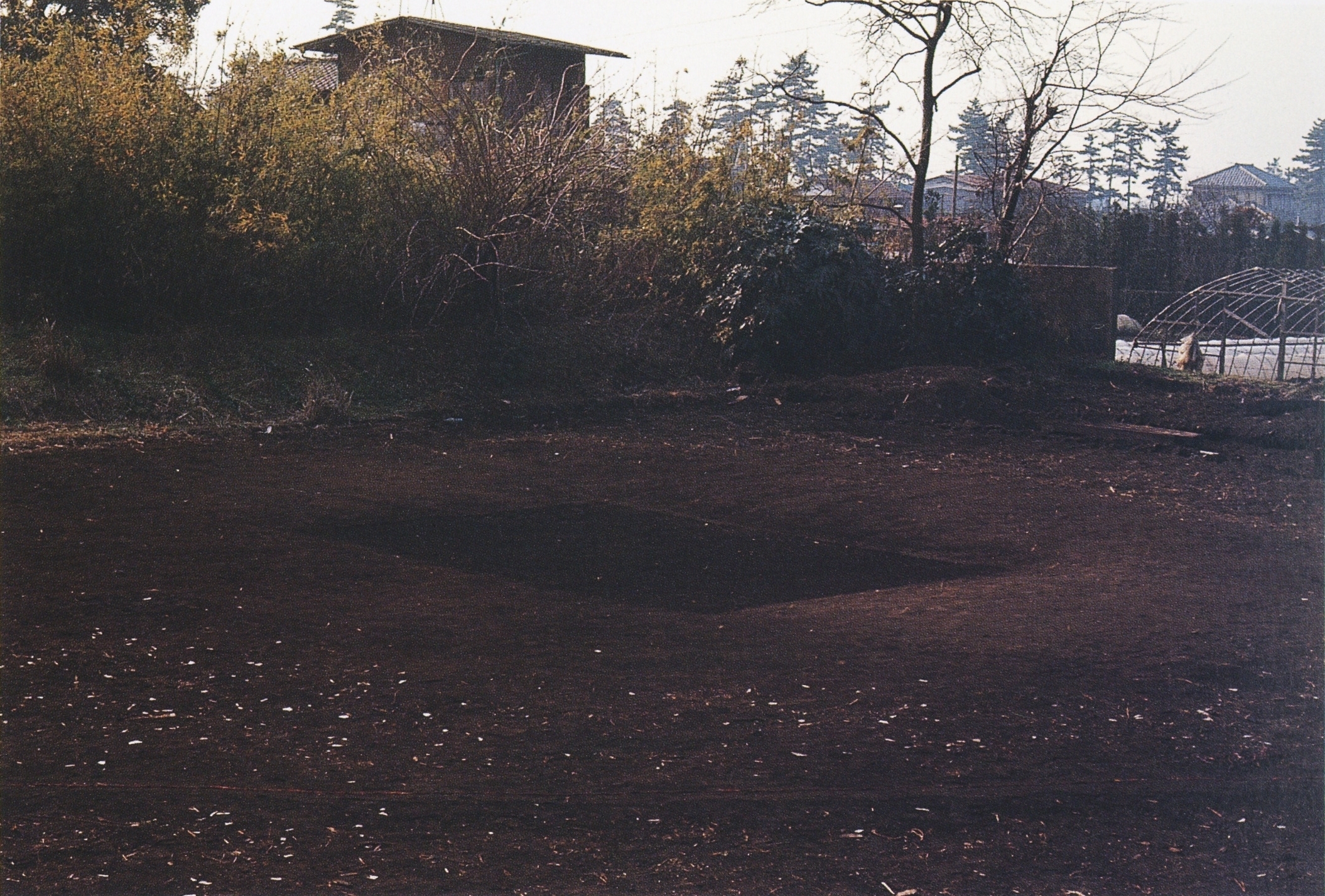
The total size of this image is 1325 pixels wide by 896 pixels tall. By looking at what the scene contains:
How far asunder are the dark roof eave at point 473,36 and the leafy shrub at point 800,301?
4.14 meters

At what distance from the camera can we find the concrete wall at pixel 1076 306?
16.1 meters

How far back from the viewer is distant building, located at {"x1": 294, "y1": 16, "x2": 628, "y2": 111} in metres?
14.4

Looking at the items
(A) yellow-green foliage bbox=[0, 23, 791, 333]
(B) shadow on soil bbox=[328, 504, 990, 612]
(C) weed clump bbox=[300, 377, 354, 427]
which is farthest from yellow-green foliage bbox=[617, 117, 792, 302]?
(B) shadow on soil bbox=[328, 504, 990, 612]

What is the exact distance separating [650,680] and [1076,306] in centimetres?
1323

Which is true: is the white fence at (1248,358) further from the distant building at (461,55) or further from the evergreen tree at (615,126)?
the distant building at (461,55)

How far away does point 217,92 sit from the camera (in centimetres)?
1245

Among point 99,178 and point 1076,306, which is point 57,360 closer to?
point 99,178

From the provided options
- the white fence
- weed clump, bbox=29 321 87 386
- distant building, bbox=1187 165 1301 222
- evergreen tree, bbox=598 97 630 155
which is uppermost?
distant building, bbox=1187 165 1301 222

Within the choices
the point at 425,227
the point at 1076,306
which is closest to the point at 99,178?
the point at 425,227

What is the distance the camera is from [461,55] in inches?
773

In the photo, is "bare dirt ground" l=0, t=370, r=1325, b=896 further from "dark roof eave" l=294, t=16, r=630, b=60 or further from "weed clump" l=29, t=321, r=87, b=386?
"dark roof eave" l=294, t=16, r=630, b=60

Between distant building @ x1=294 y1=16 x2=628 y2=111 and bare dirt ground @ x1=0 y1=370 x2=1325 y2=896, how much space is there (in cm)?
706

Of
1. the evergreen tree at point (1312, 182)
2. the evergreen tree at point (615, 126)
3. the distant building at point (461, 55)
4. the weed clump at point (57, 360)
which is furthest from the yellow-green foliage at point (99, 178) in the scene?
the evergreen tree at point (1312, 182)

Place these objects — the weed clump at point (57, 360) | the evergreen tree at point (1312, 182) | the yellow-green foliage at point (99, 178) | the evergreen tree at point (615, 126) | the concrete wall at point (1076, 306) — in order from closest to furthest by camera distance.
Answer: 1. the weed clump at point (57, 360)
2. the yellow-green foliage at point (99, 178)
3. the evergreen tree at point (615, 126)
4. the concrete wall at point (1076, 306)
5. the evergreen tree at point (1312, 182)
